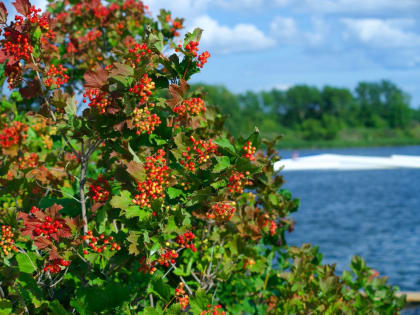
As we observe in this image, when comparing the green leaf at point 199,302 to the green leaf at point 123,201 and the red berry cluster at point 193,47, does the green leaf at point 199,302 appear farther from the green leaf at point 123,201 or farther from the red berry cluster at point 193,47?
the red berry cluster at point 193,47

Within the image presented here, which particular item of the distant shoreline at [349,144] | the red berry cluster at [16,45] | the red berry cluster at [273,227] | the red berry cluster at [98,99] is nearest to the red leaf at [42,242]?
the red berry cluster at [98,99]

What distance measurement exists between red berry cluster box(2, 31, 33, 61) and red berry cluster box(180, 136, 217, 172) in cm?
110

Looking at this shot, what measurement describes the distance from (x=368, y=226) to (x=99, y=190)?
15168 mm

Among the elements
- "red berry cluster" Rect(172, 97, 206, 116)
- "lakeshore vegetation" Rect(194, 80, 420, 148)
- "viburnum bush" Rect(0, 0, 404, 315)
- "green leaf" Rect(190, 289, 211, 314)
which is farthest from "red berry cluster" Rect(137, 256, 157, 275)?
"lakeshore vegetation" Rect(194, 80, 420, 148)

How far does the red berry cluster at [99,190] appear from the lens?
2.69 m

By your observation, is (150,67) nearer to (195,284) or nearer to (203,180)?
(203,180)

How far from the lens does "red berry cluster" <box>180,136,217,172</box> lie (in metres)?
2.39

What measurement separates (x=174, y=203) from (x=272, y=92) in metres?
119

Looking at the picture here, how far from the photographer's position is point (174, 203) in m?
2.47

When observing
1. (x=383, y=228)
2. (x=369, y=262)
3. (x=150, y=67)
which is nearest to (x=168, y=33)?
(x=150, y=67)

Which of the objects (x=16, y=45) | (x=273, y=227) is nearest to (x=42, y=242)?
(x=16, y=45)

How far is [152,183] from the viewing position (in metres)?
2.29

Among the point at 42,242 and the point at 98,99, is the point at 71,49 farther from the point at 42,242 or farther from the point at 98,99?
the point at 42,242

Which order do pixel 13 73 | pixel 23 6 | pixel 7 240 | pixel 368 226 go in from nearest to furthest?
pixel 7 240, pixel 23 6, pixel 13 73, pixel 368 226
